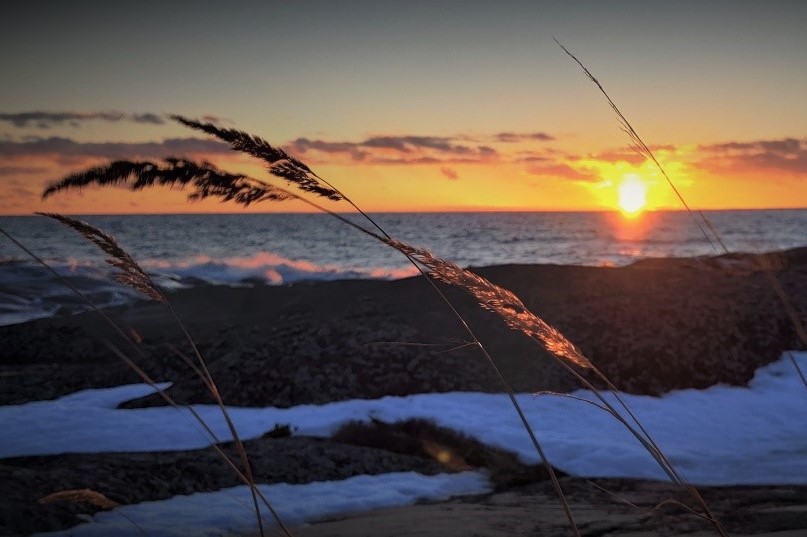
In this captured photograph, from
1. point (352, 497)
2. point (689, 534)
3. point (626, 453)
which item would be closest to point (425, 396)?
point (626, 453)

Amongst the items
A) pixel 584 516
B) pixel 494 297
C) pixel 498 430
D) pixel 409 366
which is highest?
pixel 494 297

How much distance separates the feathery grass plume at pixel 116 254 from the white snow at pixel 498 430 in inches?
110

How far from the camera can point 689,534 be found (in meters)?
3.72

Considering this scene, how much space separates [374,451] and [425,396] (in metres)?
2.01

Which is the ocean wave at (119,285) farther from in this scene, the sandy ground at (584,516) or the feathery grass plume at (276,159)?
the feathery grass plume at (276,159)

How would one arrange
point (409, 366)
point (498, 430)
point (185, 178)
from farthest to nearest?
point (409, 366) → point (498, 430) → point (185, 178)

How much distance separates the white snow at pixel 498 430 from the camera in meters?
5.64

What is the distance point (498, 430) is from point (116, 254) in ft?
18.4

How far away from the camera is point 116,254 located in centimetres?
217

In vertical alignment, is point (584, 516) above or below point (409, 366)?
below

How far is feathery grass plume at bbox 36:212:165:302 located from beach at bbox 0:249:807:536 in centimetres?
91

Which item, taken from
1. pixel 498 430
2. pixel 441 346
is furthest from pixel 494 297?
pixel 441 346

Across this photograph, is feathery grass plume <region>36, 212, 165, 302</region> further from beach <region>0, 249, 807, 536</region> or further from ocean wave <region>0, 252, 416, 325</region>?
ocean wave <region>0, 252, 416, 325</region>

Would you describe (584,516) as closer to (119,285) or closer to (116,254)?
(116,254)
